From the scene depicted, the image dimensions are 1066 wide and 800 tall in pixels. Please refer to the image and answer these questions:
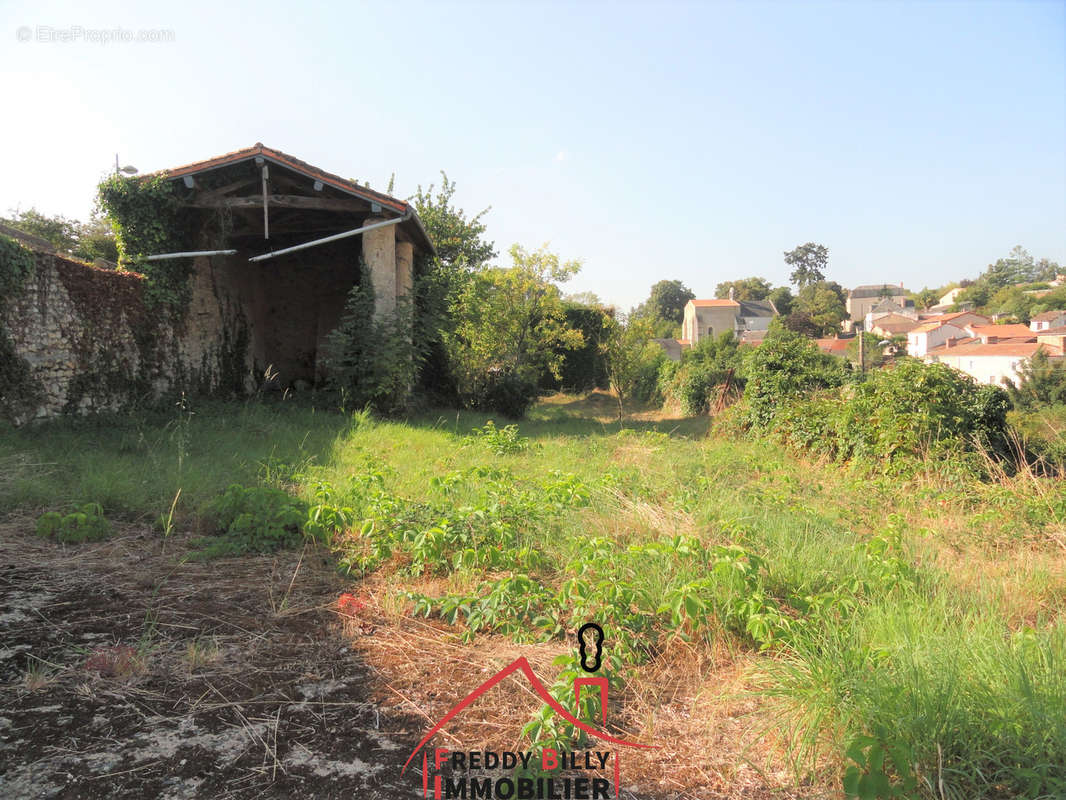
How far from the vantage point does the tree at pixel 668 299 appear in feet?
268

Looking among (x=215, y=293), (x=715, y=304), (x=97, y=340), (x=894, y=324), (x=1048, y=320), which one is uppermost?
(x=715, y=304)

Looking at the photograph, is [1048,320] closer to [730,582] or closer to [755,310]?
[755,310]

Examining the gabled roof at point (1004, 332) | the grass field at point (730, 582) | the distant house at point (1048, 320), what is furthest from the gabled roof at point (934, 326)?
the grass field at point (730, 582)

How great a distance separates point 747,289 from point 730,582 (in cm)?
8580

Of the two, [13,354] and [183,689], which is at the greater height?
[13,354]

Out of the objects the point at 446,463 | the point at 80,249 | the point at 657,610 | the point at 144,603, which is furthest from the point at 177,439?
the point at 80,249

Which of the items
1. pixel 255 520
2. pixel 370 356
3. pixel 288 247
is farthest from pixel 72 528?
pixel 288 247

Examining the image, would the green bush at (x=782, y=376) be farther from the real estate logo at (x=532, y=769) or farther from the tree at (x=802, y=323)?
the tree at (x=802, y=323)

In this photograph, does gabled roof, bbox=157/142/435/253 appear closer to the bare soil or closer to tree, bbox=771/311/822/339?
the bare soil

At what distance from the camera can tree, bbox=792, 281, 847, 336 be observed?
5828 cm

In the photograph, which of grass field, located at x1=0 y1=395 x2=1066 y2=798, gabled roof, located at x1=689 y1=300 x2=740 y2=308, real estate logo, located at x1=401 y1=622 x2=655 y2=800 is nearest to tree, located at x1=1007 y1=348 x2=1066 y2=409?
grass field, located at x1=0 y1=395 x2=1066 y2=798

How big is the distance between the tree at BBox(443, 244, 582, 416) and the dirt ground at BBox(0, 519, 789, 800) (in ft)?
35.0

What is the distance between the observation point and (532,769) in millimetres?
2064

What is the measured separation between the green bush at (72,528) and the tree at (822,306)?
6051cm
